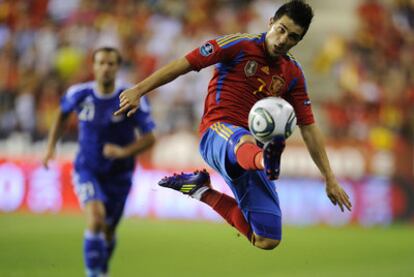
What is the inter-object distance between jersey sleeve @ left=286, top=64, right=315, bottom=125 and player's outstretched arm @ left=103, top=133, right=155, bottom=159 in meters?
2.17

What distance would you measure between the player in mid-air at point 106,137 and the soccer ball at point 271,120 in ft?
9.80

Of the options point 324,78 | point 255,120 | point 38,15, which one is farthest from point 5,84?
point 255,120

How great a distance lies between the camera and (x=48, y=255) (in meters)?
10.7

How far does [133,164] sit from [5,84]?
9.30 meters

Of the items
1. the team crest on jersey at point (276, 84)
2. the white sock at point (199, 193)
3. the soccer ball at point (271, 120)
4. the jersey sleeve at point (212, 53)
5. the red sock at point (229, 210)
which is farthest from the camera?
the white sock at point (199, 193)

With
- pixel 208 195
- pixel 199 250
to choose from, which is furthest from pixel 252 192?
pixel 199 250

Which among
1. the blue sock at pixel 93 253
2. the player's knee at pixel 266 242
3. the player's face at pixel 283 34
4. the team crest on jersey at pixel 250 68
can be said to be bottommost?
the player's knee at pixel 266 242

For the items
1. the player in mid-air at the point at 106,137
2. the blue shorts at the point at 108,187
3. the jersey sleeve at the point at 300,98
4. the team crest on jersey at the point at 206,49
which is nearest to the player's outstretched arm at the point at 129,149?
the player in mid-air at the point at 106,137

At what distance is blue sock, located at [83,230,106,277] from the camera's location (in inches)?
316

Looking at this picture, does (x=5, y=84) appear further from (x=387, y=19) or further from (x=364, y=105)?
(x=387, y=19)

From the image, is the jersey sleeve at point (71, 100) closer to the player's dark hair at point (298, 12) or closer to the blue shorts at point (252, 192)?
the blue shorts at point (252, 192)

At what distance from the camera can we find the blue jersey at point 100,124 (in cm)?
888

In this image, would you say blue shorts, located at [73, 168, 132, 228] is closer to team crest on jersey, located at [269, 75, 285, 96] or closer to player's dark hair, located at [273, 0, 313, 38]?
team crest on jersey, located at [269, 75, 285, 96]

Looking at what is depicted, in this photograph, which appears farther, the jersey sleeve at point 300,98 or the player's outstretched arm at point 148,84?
the jersey sleeve at point 300,98
